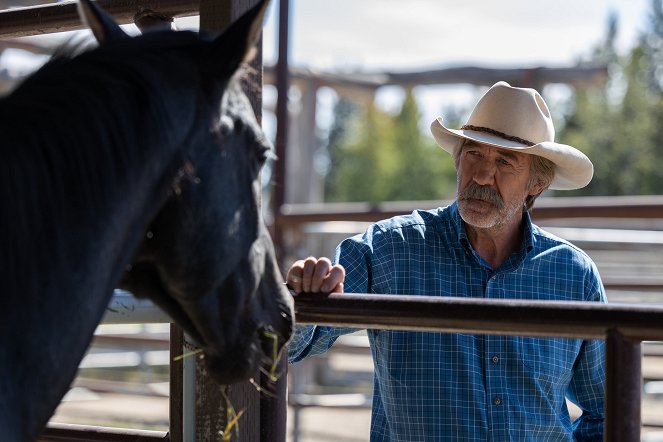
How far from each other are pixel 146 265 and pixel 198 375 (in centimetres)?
52

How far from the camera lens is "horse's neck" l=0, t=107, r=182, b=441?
1.35 m

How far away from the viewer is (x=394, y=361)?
2330mm

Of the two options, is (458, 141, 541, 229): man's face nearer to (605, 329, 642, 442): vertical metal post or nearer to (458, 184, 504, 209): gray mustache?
(458, 184, 504, 209): gray mustache

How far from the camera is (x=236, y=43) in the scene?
1.50m

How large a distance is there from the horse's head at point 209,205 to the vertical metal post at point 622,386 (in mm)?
610

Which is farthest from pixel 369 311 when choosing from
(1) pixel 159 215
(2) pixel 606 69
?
(2) pixel 606 69

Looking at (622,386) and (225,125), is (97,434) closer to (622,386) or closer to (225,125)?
(225,125)

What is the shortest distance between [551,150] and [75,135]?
161 centimetres

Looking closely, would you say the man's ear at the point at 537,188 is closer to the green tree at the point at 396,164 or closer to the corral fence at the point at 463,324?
the corral fence at the point at 463,324

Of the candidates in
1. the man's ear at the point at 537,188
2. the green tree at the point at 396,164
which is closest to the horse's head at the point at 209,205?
the man's ear at the point at 537,188

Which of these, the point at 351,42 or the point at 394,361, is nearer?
the point at 394,361

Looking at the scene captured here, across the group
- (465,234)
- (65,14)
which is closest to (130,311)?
(65,14)

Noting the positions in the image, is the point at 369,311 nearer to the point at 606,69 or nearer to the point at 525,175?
the point at 525,175

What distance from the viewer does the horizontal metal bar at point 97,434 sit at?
2104mm
